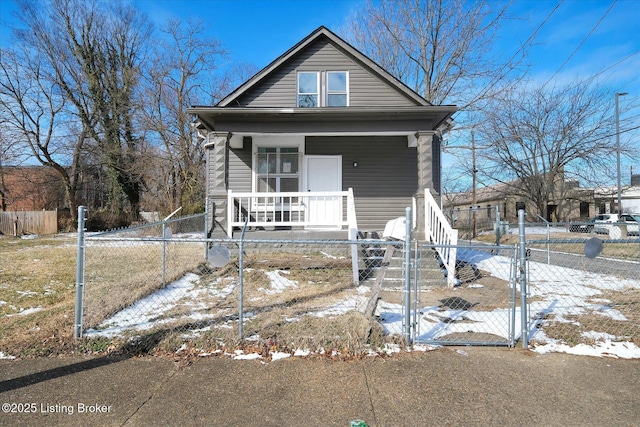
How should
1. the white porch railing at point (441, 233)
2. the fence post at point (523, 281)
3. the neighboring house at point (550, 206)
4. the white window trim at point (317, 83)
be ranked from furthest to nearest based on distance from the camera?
the neighboring house at point (550, 206), the white window trim at point (317, 83), the white porch railing at point (441, 233), the fence post at point (523, 281)

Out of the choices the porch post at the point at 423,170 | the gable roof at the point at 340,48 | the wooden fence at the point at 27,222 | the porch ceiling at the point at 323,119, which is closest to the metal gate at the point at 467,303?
the porch post at the point at 423,170

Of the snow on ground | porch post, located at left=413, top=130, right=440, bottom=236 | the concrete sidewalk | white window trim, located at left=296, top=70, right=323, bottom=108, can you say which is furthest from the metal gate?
white window trim, located at left=296, top=70, right=323, bottom=108

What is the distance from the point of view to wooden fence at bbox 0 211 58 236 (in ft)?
62.7

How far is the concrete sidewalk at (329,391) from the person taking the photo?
266 cm

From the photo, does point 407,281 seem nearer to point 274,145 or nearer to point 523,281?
point 523,281

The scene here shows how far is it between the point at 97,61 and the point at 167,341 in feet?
93.8

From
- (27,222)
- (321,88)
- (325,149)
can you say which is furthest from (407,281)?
(27,222)

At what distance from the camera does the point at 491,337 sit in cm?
405

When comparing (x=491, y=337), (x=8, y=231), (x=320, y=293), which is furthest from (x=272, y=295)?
(x=8, y=231)

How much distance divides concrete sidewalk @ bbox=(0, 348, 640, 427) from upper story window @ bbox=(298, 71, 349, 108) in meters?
8.91

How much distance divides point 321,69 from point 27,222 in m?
19.3

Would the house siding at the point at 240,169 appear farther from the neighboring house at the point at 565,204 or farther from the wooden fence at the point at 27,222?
the neighboring house at the point at 565,204

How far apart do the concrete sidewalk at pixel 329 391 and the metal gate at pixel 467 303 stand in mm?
358

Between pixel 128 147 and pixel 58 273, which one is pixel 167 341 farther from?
pixel 128 147
